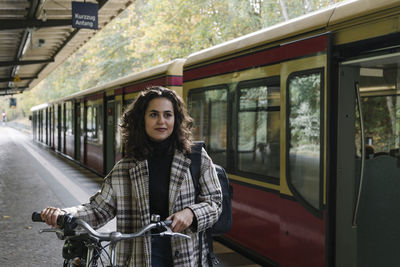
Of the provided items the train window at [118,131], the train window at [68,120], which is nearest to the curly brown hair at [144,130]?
the train window at [118,131]

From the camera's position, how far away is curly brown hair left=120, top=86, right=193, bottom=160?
2.44 meters

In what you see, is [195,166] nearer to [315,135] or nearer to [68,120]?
[315,135]

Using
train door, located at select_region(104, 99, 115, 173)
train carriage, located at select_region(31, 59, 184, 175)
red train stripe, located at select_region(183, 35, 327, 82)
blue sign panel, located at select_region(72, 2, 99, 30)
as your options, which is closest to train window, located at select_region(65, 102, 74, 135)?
train carriage, located at select_region(31, 59, 184, 175)

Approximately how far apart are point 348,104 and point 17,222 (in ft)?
20.3

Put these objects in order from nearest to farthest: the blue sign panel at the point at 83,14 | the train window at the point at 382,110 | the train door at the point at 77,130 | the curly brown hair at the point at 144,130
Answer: the curly brown hair at the point at 144,130 < the train window at the point at 382,110 < the blue sign panel at the point at 83,14 < the train door at the point at 77,130

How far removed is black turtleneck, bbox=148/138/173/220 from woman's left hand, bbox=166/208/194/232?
0.54 feet

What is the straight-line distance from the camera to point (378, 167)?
173 inches

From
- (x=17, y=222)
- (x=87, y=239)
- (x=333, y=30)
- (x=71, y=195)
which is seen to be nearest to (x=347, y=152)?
(x=333, y=30)

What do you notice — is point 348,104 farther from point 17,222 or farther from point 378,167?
point 17,222

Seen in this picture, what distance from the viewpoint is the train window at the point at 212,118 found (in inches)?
247

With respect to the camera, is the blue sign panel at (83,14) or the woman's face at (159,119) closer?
the woman's face at (159,119)

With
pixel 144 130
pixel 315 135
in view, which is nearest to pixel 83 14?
pixel 315 135

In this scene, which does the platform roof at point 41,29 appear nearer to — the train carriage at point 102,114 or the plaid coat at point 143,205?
the train carriage at point 102,114

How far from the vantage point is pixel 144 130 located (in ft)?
8.18
